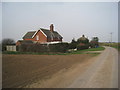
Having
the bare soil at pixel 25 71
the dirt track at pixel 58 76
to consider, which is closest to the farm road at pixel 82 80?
the dirt track at pixel 58 76

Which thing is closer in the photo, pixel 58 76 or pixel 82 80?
pixel 82 80

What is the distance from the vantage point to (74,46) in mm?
33969

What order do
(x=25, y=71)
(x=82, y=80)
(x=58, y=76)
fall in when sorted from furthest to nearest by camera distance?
(x=25, y=71) → (x=58, y=76) → (x=82, y=80)

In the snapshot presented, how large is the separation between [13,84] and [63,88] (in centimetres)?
222

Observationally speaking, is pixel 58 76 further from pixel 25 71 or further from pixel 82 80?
pixel 25 71

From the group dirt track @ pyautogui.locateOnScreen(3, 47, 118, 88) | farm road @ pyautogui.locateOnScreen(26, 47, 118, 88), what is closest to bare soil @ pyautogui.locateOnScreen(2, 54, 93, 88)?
dirt track @ pyautogui.locateOnScreen(3, 47, 118, 88)

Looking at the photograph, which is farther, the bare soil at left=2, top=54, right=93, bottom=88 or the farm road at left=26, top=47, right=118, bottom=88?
the bare soil at left=2, top=54, right=93, bottom=88

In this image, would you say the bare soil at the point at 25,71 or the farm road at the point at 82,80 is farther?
the bare soil at the point at 25,71

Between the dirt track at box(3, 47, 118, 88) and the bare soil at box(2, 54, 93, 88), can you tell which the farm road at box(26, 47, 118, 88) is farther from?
the bare soil at box(2, 54, 93, 88)

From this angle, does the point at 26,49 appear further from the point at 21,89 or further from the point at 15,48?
the point at 21,89

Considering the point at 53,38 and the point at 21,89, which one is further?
the point at 53,38

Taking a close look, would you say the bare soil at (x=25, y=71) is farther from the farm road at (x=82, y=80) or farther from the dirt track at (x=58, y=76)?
the farm road at (x=82, y=80)

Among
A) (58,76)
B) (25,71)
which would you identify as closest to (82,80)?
(58,76)

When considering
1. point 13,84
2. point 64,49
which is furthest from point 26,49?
point 13,84
